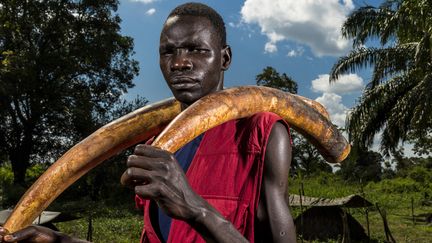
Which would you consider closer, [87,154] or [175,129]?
[175,129]

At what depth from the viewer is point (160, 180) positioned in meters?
0.93

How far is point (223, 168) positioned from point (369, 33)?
13.7 meters

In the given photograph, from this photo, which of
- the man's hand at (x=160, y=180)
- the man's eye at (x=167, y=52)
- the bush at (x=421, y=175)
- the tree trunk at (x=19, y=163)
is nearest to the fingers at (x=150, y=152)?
the man's hand at (x=160, y=180)

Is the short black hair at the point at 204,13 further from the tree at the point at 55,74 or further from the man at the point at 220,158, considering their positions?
the tree at the point at 55,74

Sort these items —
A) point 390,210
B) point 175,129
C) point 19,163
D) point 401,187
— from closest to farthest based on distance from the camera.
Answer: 1. point 175,129
2. point 390,210
3. point 19,163
4. point 401,187

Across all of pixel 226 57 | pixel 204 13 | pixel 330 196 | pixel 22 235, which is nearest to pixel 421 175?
pixel 330 196

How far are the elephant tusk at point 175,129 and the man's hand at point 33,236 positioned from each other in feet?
0.06

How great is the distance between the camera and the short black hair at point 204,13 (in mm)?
1263

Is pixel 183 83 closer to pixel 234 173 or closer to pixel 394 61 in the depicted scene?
pixel 234 173

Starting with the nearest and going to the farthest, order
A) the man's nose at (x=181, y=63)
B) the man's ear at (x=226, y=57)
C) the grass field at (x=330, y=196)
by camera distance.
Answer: the man's nose at (x=181, y=63)
the man's ear at (x=226, y=57)
the grass field at (x=330, y=196)

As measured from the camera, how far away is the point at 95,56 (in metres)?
18.4

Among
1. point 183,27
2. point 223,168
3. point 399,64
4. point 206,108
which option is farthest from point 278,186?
point 399,64

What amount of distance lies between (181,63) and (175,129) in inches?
8.3

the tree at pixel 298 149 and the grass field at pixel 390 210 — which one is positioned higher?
the tree at pixel 298 149
